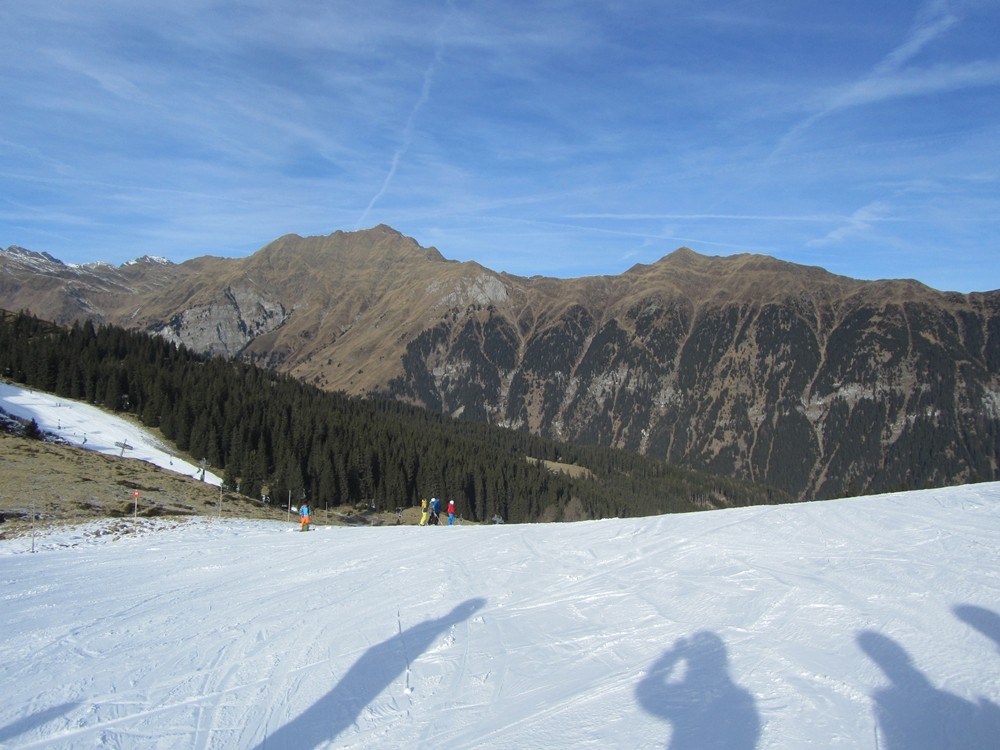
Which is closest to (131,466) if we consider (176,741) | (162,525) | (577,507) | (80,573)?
(162,525)

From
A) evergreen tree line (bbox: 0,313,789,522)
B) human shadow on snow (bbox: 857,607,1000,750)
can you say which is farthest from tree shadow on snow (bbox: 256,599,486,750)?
evergreen tree line (bbox: 0,313,789,522)

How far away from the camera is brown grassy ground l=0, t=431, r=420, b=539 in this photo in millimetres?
30797

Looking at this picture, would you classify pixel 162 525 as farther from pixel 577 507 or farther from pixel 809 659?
pixel 577 507

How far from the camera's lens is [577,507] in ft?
388

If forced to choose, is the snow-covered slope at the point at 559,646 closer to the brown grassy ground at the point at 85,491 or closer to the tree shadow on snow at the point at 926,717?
the tree shadow on snow at the point at 926,717

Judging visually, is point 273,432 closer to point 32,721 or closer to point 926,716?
point 32,721

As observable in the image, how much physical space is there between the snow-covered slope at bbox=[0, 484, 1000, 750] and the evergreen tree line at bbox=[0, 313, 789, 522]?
4593 centimetres

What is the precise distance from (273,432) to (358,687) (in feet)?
242

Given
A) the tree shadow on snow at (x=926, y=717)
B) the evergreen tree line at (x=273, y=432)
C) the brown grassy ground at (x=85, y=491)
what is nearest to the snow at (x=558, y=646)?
the tree shadow on snow at (x=926, y=717)

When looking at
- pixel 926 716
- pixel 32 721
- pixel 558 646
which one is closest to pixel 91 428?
pixel 32 721

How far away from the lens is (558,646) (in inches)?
404

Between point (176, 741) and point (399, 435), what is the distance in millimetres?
89820

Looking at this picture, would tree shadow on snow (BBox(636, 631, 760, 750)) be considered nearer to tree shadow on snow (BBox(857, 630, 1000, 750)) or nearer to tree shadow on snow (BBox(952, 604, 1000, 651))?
tree shadow on snow (BBox(857, 630, 1000, 750))

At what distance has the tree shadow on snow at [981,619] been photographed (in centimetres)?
881
